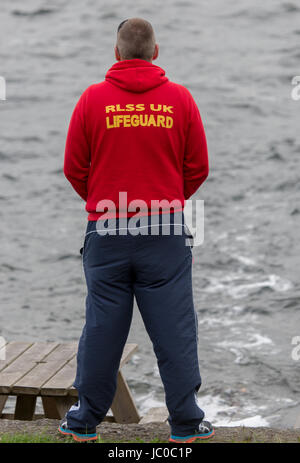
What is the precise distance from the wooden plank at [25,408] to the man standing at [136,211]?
64.7 inches

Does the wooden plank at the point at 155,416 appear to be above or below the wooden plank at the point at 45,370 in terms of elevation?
below

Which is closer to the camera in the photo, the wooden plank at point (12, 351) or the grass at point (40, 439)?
the grass at point (40, 439)

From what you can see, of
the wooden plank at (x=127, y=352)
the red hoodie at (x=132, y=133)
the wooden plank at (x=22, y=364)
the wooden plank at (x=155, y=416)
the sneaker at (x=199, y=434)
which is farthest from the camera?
the wooden plank at (x=155, y=416)

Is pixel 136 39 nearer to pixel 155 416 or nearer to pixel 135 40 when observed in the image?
pixel 135 40

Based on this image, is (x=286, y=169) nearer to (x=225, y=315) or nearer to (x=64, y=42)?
(x=225, y=315)

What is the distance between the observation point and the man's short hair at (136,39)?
4.32m

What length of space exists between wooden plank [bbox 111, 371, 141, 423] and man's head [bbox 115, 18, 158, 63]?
2.63 metres

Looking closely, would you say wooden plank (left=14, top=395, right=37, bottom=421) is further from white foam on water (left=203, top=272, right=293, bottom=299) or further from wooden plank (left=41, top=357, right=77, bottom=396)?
white foam on water (left=203, top=272, right=293, bottom=299)

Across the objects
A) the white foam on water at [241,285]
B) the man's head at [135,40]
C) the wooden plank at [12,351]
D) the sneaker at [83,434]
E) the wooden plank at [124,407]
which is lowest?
the white foam on water at [241,285]

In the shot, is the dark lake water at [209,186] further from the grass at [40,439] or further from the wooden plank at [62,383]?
the grass at [40,439]

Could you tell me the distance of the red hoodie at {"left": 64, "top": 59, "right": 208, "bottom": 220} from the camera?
4316 millimetres

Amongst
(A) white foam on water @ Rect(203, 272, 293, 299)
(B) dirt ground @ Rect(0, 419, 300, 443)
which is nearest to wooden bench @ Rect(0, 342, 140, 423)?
(B) dirt ground @ Rect(0, 419, 300, 443)

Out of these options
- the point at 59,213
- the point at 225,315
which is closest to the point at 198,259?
the point at 225,315

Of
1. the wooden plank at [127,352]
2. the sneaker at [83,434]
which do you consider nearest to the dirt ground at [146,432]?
the sneaker at [83,434]
